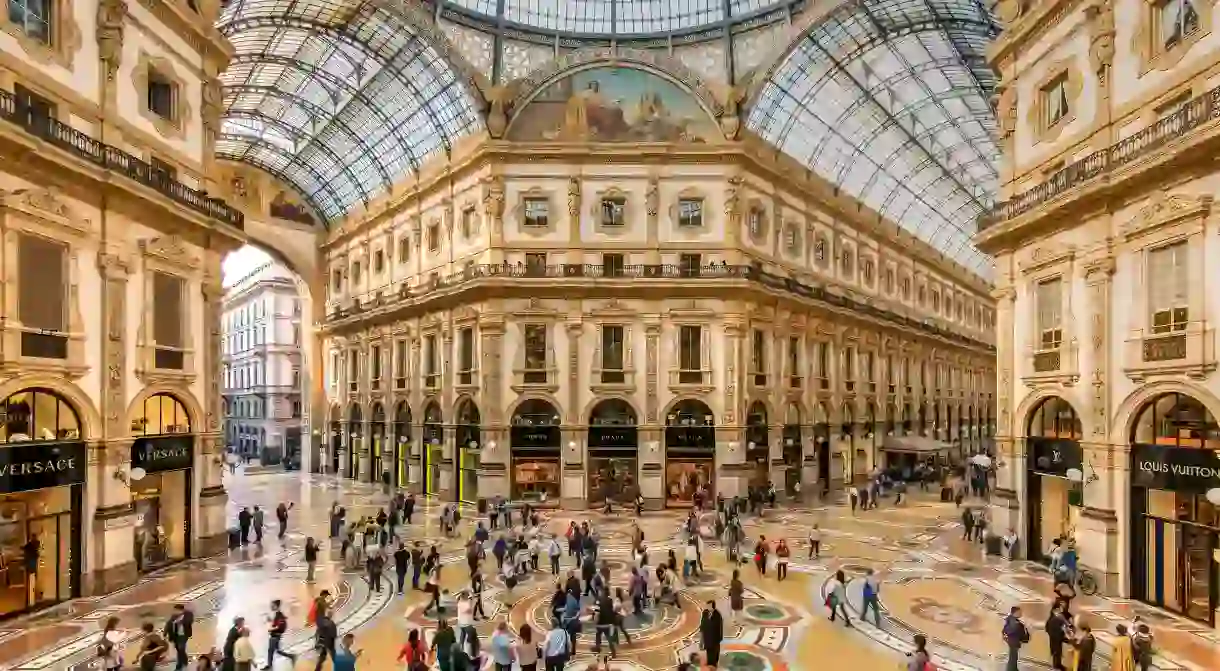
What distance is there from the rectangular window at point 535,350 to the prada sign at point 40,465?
2026 cm

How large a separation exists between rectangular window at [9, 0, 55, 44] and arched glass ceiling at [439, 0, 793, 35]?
2221cm

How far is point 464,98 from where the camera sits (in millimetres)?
41219

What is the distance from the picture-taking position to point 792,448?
43.6 meters

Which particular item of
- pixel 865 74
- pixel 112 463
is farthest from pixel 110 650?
pixel 865 74

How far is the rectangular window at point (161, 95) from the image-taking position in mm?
25438

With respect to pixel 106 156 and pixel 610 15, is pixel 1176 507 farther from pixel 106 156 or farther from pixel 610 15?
pixel 610 15

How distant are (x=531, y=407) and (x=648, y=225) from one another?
435 inches

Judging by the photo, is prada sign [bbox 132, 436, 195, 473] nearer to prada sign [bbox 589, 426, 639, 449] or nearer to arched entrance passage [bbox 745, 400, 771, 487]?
prada sign [bbox 589, 426, 639, 449]

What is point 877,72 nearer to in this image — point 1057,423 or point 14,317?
point 1057,423

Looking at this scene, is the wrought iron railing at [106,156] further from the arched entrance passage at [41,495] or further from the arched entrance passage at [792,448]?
the arched entrance passage at [792,448]

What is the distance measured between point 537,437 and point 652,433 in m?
5.78

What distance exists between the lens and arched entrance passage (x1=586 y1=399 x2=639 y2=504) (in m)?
38.6

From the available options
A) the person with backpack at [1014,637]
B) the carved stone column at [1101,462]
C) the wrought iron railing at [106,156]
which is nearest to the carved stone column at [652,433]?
the carved stone column at [1101,462]

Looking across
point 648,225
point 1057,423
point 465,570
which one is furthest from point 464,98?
point 1057,423
